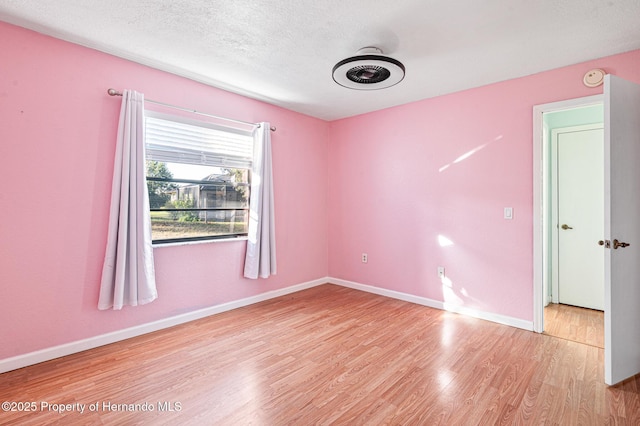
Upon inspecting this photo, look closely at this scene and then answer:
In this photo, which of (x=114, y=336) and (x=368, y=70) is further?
(x=114, y=336)

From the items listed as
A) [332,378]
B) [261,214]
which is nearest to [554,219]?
[332,378]

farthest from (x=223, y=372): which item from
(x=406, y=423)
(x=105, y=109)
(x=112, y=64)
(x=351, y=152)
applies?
(x=351, y=152)

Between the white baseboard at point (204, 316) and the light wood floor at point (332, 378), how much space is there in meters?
0.08

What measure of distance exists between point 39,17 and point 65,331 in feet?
7.64

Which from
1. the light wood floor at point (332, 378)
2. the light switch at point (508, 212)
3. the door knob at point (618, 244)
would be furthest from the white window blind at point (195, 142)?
the door knob at point (618, 244)

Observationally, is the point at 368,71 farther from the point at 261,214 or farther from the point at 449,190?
the point at 261,214

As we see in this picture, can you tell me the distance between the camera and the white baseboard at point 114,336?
2.33 m

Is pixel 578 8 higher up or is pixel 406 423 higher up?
pixel 578 8

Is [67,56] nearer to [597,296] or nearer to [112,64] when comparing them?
[112,64]

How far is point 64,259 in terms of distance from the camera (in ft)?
8.24

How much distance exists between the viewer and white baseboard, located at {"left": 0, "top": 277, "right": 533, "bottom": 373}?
2.39 metres

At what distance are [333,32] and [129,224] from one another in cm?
228

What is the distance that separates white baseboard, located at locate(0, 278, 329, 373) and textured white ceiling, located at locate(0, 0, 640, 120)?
2.42 metres

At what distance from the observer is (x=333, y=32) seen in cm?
234
